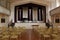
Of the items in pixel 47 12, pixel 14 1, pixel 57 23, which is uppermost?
pixel 14 1

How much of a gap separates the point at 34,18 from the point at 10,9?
708 cm

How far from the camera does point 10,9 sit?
26.7 meters

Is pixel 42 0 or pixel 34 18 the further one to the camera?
pixel 34 18

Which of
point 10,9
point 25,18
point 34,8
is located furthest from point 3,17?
point 34,8

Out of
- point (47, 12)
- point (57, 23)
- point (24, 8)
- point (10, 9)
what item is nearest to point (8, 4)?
point (10, 9)

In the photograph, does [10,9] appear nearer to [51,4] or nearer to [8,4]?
[8,4]

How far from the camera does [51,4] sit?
1050 inches

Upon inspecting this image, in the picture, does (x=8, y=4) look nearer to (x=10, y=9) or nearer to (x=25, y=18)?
(x=10, y=9)

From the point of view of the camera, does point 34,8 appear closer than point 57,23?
No

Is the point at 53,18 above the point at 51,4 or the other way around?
the other way around

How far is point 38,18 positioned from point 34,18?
96cm

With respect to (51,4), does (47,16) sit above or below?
below

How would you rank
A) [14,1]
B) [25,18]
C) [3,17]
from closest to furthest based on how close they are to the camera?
[3,17], [14,1], [25,18]

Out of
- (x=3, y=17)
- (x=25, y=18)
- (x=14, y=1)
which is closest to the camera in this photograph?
(x=3, y=17)
